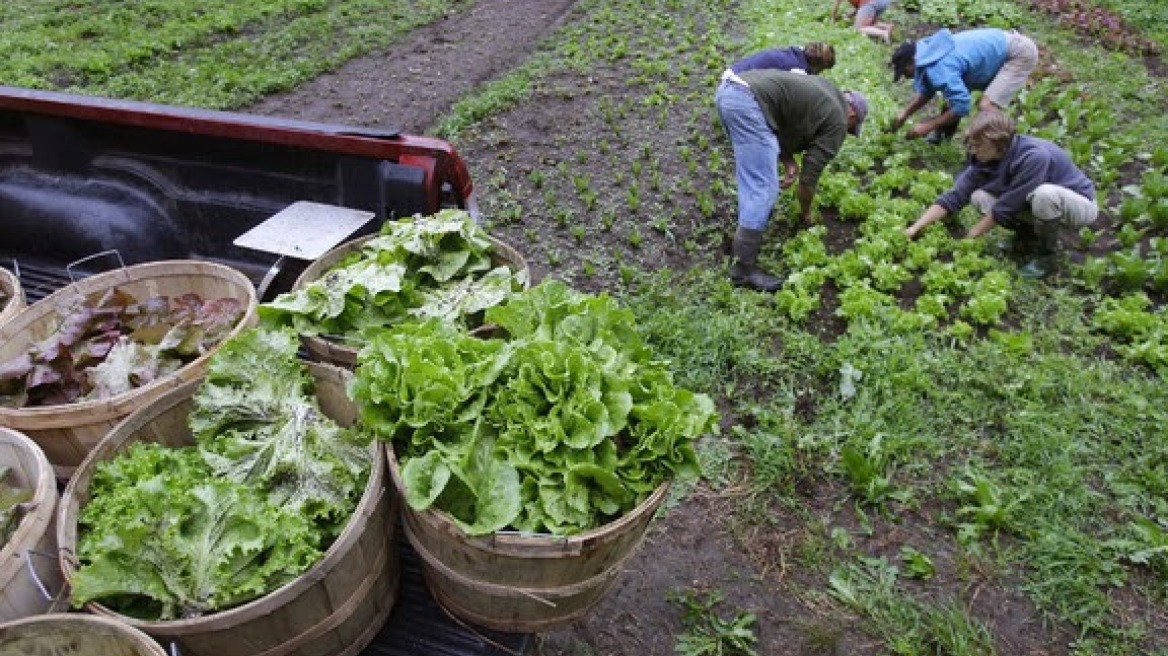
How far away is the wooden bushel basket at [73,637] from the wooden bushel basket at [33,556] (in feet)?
0.81

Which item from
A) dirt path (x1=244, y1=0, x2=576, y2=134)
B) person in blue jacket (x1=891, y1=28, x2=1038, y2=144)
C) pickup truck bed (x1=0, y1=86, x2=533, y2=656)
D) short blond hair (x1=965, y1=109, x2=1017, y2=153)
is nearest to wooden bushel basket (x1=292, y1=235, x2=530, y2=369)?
pickup truck bed (x1=0, y1=86, x2=533, y2=656)

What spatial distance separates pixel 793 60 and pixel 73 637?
6620 mm

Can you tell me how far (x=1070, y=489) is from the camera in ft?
14.1

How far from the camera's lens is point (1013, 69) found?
325 inches

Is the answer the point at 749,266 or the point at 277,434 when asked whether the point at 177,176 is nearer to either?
the point at 277,434

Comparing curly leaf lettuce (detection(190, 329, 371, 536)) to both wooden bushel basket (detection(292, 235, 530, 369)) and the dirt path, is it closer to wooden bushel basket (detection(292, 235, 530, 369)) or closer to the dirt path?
wooden bushel basket (detection(292, 235, 530, 369))

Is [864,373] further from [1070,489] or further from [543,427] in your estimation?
[543,427]

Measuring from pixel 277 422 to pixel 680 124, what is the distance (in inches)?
278

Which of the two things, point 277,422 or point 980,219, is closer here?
point 277,422

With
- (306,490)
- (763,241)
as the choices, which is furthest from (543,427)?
(763,241)

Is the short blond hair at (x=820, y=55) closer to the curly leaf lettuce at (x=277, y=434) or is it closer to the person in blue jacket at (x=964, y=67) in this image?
the person in blue jacket at (x=964, y=67)

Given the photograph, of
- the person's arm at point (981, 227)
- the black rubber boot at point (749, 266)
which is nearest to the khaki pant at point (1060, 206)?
the person's arm at point (981, 227)

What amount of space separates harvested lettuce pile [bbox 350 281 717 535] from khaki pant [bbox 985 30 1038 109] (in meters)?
→ 7.86

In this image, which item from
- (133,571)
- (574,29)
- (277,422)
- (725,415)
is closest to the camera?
(133,571)
